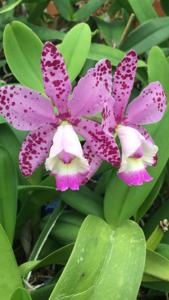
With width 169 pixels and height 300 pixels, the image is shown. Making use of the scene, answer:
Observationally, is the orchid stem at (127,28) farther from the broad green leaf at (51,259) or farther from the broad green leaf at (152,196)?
the broad green leaf at (51,259)

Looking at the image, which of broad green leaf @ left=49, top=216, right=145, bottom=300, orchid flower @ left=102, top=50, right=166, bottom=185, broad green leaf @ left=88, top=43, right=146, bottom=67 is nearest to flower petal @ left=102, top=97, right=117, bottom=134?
orchid flower @ left=102, top=50, right=166, bottom=185

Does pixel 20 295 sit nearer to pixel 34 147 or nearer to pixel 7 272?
pixel 7 272

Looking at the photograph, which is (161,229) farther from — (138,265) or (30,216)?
(30,216)

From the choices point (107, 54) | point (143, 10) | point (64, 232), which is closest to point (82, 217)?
point (64, 232)

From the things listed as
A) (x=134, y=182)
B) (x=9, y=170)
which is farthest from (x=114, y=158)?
(x=9, y=170)

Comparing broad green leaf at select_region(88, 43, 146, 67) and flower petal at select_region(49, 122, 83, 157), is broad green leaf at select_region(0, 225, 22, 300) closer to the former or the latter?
flower petal at select_region(49, 122, 83, 157)

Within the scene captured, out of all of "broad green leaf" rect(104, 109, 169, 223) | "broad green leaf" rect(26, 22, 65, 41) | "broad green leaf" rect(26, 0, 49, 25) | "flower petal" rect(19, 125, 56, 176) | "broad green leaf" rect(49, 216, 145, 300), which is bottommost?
"broad green leaf" rect(49, 216, 145, 300)

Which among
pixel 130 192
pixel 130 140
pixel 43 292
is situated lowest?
pixel 43 292
